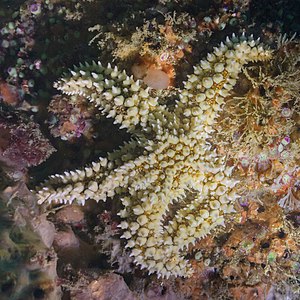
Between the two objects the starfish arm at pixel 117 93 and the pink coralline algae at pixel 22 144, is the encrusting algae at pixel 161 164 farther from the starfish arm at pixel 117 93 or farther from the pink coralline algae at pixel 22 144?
the pink coralline algae at pixel 22 144

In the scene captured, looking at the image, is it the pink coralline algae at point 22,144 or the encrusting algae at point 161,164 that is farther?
the pink coralline algae at point 22,144

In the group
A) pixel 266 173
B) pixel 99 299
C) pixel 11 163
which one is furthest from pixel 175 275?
pixel 11 163

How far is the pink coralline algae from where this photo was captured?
466cm

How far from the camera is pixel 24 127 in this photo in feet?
15.7

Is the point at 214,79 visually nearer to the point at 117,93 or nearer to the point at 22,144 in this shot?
the point at 117,93

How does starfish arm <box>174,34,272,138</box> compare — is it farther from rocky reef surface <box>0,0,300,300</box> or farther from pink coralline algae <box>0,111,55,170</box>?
pink coralline algae <box>0,111,55,170</box>

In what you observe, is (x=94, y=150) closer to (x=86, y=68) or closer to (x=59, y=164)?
(x=59, y=164)

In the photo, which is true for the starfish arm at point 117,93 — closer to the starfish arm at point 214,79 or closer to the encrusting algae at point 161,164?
the encrusting algae at point 161,164

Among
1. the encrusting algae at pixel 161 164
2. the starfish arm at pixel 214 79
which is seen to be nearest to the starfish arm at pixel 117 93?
the encrusting algae at pixel 161 164

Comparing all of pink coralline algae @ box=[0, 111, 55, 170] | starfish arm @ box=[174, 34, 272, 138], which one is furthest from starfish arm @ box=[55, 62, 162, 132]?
pink coralline algae @ box=[0, 111, 55, 170]

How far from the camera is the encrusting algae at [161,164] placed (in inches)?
163

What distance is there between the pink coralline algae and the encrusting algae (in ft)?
2.30

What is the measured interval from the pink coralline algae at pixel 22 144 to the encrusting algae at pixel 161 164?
70 cm

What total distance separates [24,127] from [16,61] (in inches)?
64.9
